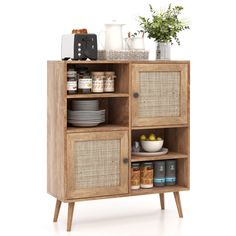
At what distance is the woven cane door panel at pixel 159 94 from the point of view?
6.23 metres

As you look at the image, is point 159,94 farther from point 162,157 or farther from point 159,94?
point 162,157

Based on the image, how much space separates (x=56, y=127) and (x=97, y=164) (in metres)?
0.44

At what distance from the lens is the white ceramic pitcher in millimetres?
6242

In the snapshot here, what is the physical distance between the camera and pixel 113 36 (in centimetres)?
625

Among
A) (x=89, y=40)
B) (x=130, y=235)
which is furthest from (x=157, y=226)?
(x=89, y=40)

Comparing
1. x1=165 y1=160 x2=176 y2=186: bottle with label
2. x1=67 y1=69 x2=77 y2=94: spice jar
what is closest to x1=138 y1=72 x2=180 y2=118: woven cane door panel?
x1=165 y1=160 x2=176 y2=186: bottle with label

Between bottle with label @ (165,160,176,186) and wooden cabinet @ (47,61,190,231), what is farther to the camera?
bottle with label @ (165,160,176,186)

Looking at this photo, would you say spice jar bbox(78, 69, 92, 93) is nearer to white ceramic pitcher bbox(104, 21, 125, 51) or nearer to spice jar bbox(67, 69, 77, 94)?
spice jar bbox(67, 69, 77, 94)

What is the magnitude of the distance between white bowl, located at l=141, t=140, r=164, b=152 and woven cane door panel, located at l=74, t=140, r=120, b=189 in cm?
38

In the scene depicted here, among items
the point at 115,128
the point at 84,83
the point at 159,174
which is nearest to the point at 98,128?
the point at 115,128

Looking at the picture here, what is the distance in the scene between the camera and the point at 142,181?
6.42 m

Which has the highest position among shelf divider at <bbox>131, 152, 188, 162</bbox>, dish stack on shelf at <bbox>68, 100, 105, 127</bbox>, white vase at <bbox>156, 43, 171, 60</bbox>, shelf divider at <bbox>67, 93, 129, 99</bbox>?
white vase at <bbox>156, 43, 171, 60</bbox>
